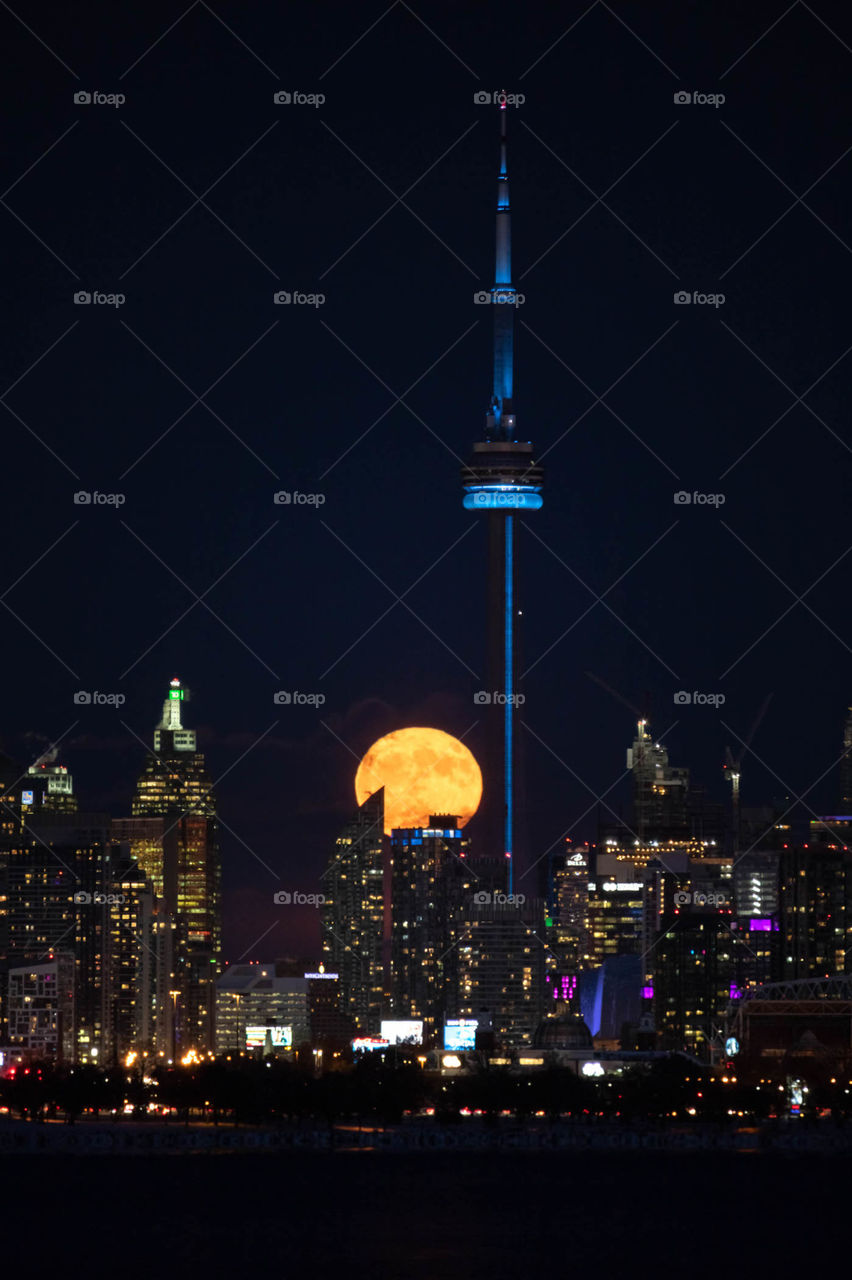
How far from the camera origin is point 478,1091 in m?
174

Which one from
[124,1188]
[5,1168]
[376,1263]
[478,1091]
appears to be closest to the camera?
[376,1263]

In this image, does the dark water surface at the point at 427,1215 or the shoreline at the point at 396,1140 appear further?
the shoreline at the point at 396,1140

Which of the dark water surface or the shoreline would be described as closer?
the dark water surface

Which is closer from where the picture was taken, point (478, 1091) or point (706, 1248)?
point (706, 1248)

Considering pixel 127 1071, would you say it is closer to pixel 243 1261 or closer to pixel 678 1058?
pixel 678 1058

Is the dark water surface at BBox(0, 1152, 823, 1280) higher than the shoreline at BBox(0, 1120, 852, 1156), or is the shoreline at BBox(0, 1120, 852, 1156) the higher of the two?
the shoreline at BBox(0, 1120, 852, 1156)

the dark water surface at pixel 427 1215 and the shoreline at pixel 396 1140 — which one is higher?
the shoreline at pixel 396 1140

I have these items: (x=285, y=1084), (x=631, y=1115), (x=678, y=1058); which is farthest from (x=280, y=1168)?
(x=678, y=1058)

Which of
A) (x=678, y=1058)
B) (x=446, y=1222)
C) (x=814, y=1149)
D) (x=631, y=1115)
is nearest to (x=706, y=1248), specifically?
(x=446, y=1222)

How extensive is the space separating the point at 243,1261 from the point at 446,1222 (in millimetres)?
13684

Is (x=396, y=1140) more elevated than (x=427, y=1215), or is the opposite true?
(x=396, y=1140)

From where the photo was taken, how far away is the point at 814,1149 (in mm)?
157500

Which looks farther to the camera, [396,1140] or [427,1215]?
[396,1140]

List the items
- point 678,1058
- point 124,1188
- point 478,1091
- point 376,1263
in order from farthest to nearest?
1. point 678,1058
2. point 478,1091
3. point 124,1188
4. point 376,1263
